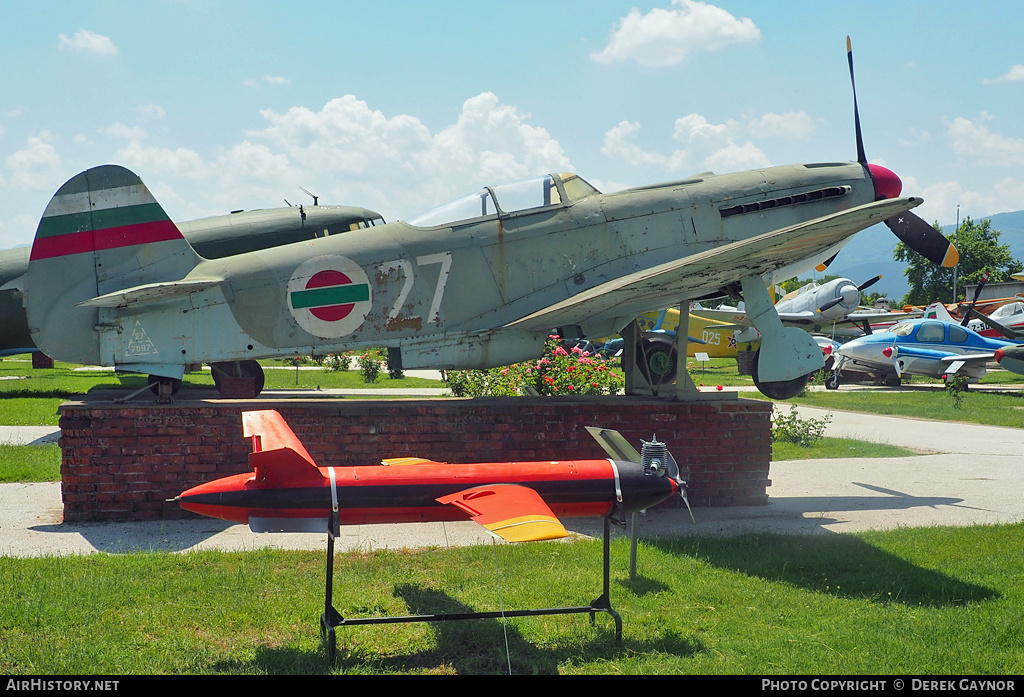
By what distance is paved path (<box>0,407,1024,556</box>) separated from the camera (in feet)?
22.8

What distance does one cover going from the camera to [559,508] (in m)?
4.94

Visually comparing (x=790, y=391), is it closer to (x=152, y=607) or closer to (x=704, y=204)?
(x=704, y=204)

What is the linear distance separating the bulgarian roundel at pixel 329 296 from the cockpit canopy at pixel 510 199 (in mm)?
942

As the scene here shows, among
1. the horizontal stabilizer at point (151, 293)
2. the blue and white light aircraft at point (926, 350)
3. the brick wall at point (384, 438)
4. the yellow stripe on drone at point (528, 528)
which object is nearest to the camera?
the yellow stripe on drone at point (528, 528)

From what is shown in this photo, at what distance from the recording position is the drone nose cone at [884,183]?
902cm

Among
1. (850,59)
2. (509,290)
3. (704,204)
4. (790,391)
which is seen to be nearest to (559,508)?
(509,290)

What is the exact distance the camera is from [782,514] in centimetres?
823

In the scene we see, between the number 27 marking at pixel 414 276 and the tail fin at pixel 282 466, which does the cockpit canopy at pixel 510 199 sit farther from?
the tail fin at pixel 282 466

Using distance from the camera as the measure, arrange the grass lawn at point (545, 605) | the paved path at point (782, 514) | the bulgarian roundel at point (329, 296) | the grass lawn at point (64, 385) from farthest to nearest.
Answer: the grass lawn at point (64, 385)
the bulgarian roundel at point (329, 296)
the paved path at point (782, 514)
the grass lawn at point (545, 605)

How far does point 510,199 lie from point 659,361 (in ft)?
9.34

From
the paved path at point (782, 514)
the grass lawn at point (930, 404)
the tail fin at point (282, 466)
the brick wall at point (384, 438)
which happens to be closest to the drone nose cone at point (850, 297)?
the grass lawn at point (930, 404)

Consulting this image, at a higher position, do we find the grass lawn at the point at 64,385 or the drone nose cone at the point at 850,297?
the drone nose cone at the point at 850,297

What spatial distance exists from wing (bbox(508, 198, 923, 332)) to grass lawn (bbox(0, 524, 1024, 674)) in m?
2.38

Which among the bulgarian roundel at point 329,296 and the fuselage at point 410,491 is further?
the bulgarian roundel at point 329,296
